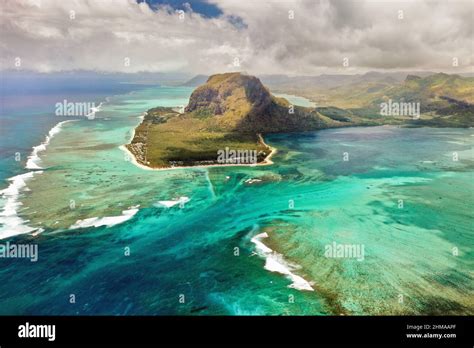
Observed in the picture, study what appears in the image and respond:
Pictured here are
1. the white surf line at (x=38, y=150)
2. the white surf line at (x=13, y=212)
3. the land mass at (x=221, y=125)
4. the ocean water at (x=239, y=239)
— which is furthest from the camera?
the land mass at (x=221, y=125)

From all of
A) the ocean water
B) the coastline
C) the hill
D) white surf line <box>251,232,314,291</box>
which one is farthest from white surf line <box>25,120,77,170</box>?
white surf line <box>251,232,314,291</box>

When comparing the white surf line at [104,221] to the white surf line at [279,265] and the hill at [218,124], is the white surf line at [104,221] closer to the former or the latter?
the white surf line at [279,265]

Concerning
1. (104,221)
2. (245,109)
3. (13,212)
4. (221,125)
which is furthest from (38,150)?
(245,109)

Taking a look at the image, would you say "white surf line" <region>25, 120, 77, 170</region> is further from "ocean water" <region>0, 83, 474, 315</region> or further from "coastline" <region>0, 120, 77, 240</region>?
"ocean water" <region>0, 83, 474, 315</region>

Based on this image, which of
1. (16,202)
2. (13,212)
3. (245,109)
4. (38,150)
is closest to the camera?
(13,212)

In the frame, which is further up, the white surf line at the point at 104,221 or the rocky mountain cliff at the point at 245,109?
the rocky mountain cliff at the point at 245,109

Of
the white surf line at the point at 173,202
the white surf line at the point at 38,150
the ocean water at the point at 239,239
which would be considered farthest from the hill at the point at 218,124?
the white surf line at the point at 173,202

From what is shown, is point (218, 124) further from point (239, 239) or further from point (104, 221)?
point (239, 239)
